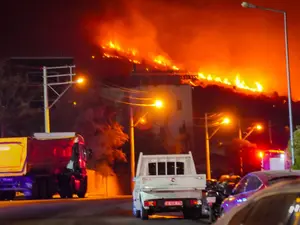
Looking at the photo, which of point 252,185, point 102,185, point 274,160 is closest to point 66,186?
point 274,160

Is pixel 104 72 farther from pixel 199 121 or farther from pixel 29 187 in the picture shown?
pixel 29 187

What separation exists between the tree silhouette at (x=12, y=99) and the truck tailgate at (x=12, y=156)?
13039 mm

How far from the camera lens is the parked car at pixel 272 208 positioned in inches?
177

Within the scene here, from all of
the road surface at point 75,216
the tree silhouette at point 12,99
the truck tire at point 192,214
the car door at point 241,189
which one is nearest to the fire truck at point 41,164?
the road surface at point 75,216

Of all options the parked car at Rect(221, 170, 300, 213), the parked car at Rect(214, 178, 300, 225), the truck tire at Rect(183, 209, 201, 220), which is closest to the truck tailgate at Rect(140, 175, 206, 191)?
the truck tire at Rect(183, 209, 201, 220)

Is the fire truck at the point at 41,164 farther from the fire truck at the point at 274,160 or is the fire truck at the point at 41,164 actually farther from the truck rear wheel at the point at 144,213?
the truck rear wheel at the point at 144,213

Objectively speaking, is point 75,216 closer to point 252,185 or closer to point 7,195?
point 252,185

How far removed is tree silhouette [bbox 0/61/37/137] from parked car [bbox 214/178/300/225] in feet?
137

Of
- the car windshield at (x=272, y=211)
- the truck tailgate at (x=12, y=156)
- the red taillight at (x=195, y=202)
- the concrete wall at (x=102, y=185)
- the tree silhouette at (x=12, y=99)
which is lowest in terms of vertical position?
the concrete wall at (x=102, y=185)

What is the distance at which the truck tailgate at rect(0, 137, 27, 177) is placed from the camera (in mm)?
32250

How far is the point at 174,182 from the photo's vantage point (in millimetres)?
19203

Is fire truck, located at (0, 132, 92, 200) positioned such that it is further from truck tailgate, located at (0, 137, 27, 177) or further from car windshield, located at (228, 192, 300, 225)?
car windshield, located at (228, 192, 300, 225)

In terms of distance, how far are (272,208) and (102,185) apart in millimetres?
45086

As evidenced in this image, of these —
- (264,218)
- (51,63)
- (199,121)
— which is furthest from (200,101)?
(264,218)
